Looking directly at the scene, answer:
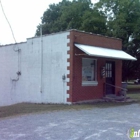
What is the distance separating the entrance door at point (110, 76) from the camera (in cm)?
1714

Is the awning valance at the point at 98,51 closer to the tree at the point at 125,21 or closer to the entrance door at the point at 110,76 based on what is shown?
the entrance door at the point at 110,76

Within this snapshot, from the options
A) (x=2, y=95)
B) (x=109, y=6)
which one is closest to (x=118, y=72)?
(x=2, y=95)

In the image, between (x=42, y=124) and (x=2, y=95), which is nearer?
(x=42, y=124)

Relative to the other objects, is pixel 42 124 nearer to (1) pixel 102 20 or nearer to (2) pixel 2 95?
(2) pixel 2 95

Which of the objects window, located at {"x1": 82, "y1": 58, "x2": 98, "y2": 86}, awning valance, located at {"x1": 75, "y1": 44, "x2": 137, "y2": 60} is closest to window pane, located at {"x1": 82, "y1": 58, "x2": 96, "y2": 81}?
window, located at {"x1": 82, "y1": 58, "x2": 98, "y2": 86}

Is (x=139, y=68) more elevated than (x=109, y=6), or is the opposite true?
(x=109, y=6)

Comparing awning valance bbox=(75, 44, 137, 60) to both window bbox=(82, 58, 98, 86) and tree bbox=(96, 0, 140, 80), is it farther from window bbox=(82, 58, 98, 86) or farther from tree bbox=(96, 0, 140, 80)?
tree bbox=(96, 0, 140, 80)

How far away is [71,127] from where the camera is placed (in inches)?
327

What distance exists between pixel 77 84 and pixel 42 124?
6.16 metres

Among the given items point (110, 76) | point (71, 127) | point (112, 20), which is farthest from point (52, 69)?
point (112, 20)

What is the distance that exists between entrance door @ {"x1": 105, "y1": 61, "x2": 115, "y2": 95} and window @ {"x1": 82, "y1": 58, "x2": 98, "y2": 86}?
4.28ft

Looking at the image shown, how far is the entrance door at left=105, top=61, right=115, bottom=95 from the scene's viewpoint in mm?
17141

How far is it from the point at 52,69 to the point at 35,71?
1520mm

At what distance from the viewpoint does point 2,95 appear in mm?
19141
